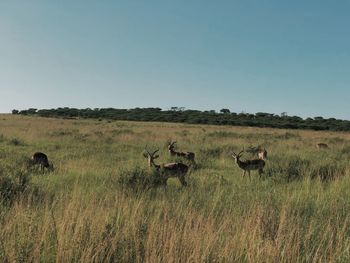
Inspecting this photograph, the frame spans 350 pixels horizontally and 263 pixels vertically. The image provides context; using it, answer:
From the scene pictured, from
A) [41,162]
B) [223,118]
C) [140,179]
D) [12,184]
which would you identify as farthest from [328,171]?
[223,118]

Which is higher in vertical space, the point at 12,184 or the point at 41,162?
the point at 12,184

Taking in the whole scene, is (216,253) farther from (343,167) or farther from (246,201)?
(343,167)

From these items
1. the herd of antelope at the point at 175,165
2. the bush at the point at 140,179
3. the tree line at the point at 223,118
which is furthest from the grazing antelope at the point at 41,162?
the tree line at the point at 223,118

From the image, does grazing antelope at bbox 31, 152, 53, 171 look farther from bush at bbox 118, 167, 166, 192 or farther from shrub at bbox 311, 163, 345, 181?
shrub at bbox 311, 163, 345, 181

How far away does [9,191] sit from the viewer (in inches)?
283

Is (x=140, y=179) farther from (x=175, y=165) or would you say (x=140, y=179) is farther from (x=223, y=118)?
(x=223, y=118)

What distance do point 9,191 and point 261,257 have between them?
4451mm

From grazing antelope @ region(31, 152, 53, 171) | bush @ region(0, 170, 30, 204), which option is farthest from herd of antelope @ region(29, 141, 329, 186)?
bush @ region(0, 170, 30, 204)

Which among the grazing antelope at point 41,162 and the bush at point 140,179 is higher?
the bush at point 140,179

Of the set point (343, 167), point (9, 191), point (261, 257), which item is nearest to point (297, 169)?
point (343, 167)

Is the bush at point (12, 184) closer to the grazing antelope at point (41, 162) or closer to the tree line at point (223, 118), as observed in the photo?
the grazing antelope at point (41, 162)

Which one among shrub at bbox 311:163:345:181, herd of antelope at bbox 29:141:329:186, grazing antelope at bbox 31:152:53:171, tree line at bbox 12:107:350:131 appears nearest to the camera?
herd of antelope at bbox 29:141:329:186

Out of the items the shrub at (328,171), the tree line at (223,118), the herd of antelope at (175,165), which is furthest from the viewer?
the tree line at (223,118)

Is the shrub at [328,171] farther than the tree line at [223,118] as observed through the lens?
No
